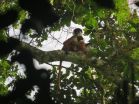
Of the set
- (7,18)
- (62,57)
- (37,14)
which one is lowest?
(7,18)

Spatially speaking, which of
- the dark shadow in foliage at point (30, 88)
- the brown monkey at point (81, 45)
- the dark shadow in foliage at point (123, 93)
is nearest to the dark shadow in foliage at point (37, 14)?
the dark shadow in foliage at point (30, 88)

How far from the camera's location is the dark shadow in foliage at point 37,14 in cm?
362

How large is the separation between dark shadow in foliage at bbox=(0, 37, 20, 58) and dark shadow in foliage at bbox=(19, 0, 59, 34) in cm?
25

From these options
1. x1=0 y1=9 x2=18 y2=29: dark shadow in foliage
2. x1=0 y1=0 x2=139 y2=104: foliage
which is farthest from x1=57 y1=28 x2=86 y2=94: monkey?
x1=0 y1=9 x2=18 y2=29: dark shadow in foliage

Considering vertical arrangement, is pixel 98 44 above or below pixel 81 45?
below

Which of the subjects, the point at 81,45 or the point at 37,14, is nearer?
the point at 37,14

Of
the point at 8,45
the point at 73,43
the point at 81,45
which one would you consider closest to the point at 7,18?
the point at 8,45

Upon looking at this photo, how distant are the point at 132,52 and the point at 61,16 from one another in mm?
1503

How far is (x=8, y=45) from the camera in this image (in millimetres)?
3924

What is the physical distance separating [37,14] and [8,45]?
20.9 inches

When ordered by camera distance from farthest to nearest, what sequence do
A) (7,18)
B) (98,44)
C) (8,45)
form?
(98,44)
(8,45)
(7,18)

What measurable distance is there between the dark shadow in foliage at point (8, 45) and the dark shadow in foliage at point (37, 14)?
25 cm

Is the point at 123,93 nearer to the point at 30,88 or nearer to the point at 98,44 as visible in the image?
the point at 30,88

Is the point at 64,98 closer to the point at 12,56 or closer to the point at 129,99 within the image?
the point at 12,56
